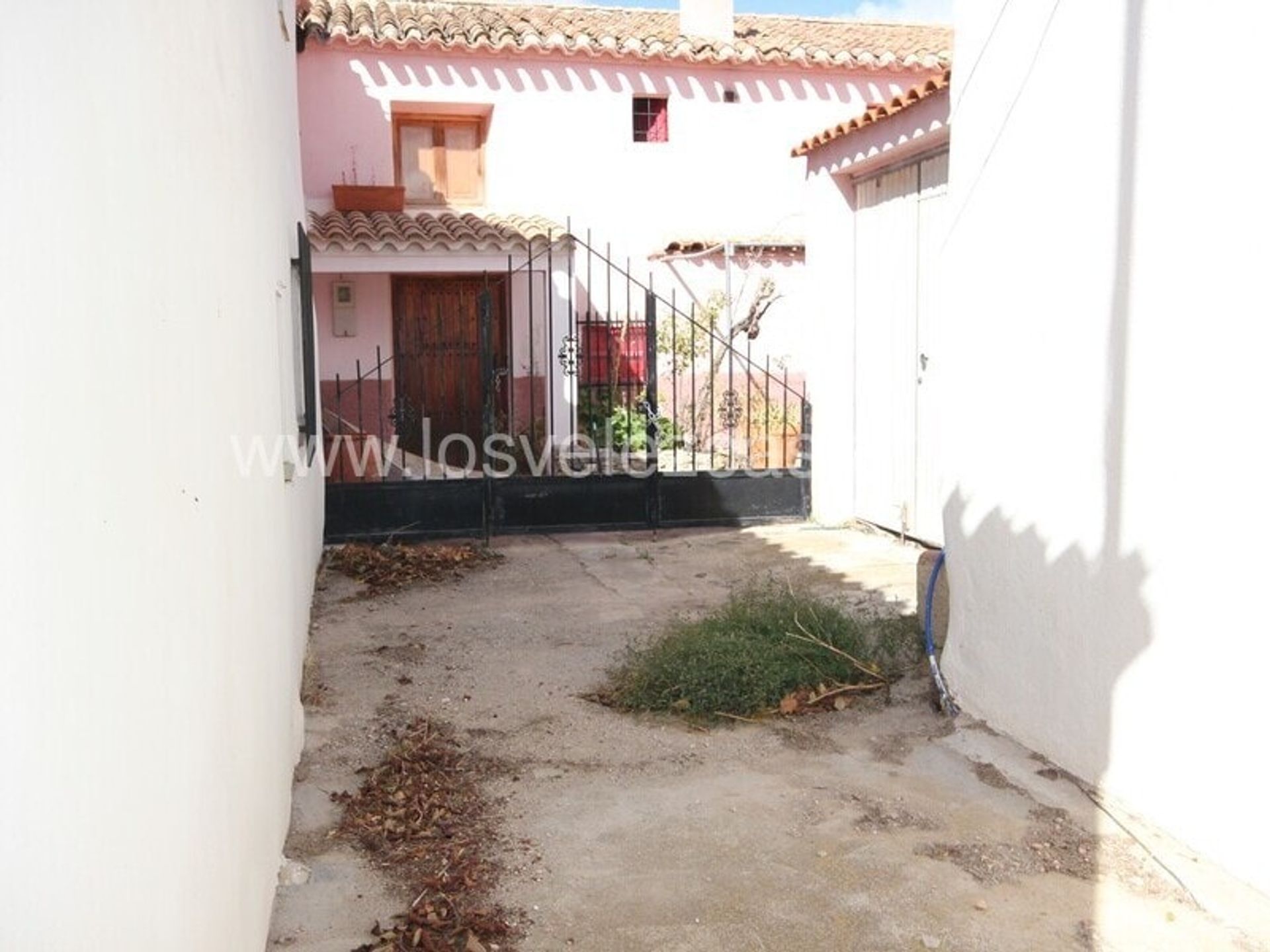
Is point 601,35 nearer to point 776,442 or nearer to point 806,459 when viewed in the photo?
point 776,442

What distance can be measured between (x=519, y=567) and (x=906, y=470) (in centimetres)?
287

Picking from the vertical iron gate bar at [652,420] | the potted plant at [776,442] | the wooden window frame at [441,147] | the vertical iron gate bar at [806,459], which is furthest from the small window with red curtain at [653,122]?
the vertical iron gate bar at [652,420]

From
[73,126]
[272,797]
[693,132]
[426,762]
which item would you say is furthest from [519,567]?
[693,132]

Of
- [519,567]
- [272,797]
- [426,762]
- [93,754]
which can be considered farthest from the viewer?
[519,567]

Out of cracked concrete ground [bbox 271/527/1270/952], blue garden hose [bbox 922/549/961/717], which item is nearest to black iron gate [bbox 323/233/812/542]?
cracked concrete ground [bbox 271/527/1270/952]

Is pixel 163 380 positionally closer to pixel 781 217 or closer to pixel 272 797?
pixel 272 797

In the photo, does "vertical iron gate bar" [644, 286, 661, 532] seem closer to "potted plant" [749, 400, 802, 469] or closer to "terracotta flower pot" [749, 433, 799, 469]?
"potted plant" [749, 400, 802, 469]

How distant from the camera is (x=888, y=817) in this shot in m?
4.03

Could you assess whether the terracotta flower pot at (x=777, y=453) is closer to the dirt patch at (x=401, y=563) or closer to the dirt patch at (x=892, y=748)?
the dirt patch at (x=401, y=563)

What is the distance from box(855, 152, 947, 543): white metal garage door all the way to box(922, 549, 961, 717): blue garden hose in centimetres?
248

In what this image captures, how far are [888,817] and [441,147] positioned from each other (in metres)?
12.8

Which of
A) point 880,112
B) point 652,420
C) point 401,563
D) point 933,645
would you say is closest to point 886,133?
point 880,112

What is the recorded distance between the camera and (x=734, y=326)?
1462 centimetres

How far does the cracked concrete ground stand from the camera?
3.29m
